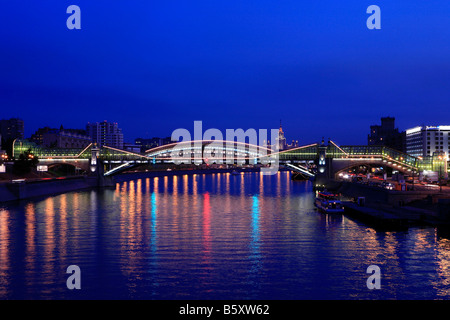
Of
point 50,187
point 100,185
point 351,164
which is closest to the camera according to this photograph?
point 50,187

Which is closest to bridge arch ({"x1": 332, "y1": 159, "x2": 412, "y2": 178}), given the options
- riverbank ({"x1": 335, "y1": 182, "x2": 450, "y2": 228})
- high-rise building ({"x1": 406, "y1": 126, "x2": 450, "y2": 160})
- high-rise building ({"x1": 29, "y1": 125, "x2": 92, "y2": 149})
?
riverbank ({"x1": 335, "y1": 182, "x2": 450, "y2": 228})

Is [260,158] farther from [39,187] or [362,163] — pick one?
[39,187]

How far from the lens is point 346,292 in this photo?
20578 mm

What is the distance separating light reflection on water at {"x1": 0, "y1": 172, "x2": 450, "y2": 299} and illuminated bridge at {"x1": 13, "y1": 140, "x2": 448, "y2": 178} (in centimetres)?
4349

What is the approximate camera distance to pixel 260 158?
95062mm

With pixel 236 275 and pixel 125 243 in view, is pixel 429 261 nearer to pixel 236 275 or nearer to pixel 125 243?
Answer: pixel 236 275

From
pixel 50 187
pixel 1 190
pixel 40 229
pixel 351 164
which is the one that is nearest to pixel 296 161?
pixel 351 164

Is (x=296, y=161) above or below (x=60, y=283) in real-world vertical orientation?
above

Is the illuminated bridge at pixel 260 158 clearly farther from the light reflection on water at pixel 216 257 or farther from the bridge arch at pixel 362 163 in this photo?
the light reflection on water at pixel 216 257

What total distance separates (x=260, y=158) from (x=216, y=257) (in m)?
69.1

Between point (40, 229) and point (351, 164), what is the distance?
208 feet

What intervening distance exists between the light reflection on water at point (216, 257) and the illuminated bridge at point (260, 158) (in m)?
43.5

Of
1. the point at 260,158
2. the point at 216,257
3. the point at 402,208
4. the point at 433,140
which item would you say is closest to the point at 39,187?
the point at 260,158

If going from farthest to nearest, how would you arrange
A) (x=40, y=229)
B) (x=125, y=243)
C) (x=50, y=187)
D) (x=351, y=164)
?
(x=351, y=164) → (x=50, y=187) → (x=40, y=229) → (x=125, y=243)
